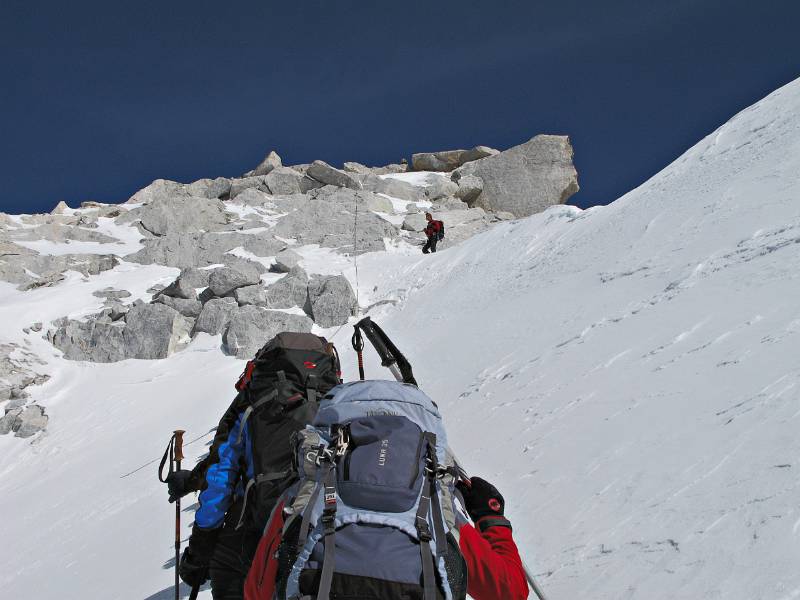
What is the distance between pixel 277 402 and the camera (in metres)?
3.15

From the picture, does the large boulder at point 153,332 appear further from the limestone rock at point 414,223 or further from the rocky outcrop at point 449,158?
the rocky outcrop at point 449,158

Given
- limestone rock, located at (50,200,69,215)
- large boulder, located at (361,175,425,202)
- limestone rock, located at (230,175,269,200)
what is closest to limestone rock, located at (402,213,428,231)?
large boulder, located at (361,175,425,202)

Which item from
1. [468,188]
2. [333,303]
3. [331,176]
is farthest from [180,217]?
[468,188]

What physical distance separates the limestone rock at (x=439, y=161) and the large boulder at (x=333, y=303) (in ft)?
102

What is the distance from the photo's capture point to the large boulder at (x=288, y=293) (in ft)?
64.0

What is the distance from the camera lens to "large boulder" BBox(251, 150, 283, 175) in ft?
142

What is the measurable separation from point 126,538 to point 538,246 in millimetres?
11920

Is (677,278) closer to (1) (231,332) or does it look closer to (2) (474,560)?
(2) (474,560)

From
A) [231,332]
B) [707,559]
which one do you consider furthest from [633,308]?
[231,332]

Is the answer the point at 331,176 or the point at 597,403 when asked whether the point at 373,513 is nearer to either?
the point at 597,403

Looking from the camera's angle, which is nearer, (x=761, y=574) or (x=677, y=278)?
(x=761, y=574)

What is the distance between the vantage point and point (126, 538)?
7633 mm

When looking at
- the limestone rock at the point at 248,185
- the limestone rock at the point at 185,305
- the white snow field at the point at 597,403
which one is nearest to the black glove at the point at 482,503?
the white snow field at the point at 597,403

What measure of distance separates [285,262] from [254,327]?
5.98m
